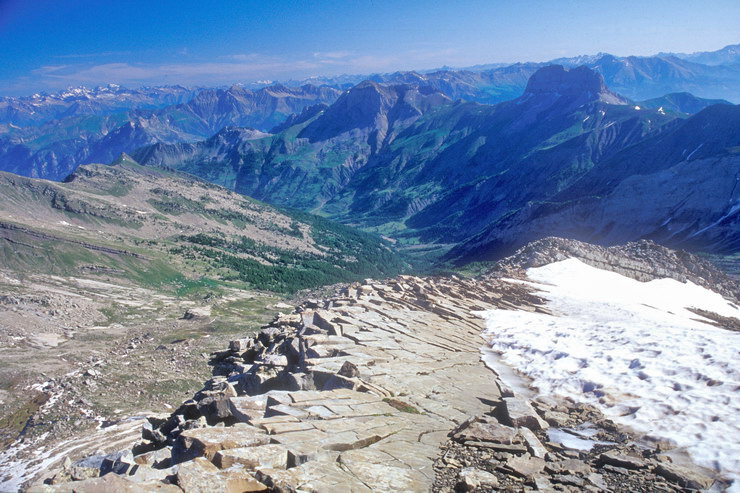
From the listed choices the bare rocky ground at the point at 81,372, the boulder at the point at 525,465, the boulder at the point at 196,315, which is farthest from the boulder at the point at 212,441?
the boulder at the point at 196,315

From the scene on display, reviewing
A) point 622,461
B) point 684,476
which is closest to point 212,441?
point 622,461

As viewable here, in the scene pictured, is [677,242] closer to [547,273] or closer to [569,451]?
[547,273]

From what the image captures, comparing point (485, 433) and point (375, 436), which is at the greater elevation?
point (375, 436)

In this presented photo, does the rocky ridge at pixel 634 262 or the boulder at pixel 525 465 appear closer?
the boulder at pixel 525 465

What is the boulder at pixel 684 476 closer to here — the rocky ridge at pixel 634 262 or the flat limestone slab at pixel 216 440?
the flat limestone slab at pixel 216 440

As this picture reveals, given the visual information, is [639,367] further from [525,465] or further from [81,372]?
[81,372]

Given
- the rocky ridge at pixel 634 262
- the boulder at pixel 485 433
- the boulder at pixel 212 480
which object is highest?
the boulder at pixel 212 480
